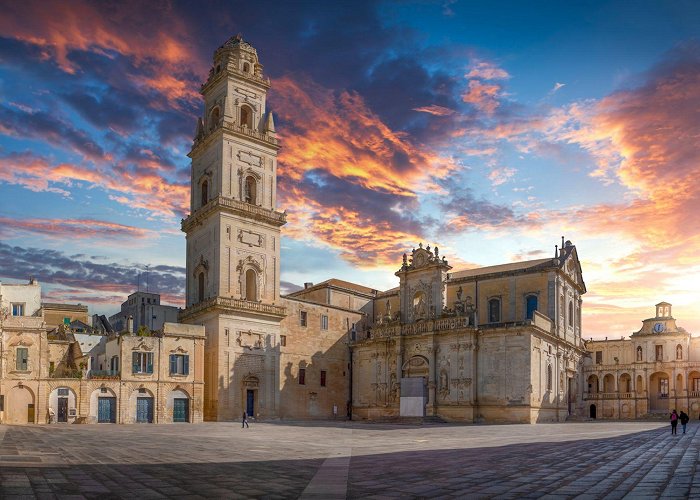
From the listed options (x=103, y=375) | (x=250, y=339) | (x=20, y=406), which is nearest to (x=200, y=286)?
(x=250, y=339)

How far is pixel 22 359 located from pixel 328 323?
26.6 metres

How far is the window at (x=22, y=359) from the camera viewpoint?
47.0 meters

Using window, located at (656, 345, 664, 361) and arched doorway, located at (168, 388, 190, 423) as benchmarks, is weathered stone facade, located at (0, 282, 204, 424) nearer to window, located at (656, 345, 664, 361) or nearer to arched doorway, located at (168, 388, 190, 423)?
arched doorway, located at (168, 388, 190, 423)

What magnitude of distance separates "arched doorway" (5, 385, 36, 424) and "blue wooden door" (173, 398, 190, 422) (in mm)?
9388

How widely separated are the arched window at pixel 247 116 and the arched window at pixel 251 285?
12.7 meters

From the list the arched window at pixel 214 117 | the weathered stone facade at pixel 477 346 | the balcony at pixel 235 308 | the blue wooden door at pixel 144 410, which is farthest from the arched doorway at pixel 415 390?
the arched window at pixel 214 117

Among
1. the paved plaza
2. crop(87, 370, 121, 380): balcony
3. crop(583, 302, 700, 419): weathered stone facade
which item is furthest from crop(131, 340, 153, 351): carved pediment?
crop(583, 302, 700, 419): weathered stone facade

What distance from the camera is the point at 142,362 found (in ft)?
162

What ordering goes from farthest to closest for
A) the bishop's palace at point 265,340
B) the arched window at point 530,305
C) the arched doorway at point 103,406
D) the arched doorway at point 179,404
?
1. the arched window at point 530,305
2. the arched doorway at point 179,404
3. the bishop's palace at point 265,340
4. the arched doorway at point 103,406

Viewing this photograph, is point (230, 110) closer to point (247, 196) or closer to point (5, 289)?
→ point (247, 196)

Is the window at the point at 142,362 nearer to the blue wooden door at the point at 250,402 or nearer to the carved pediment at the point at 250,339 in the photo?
the carved pediment at the point at 250,339

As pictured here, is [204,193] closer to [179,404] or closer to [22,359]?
[179,404]

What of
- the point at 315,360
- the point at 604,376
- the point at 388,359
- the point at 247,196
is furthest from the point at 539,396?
the point at 604,376

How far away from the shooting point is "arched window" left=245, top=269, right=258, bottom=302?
55219 mm
